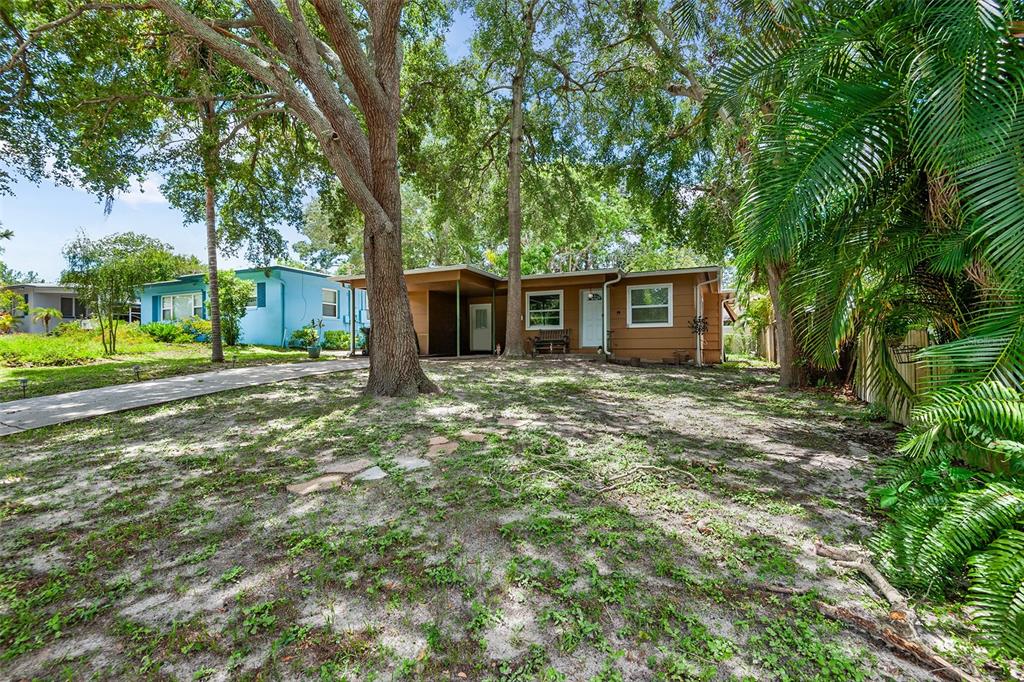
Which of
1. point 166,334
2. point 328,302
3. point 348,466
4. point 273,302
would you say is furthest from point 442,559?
point 166,334

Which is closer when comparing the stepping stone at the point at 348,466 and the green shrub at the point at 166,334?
the stepping stone at the point at 348,466

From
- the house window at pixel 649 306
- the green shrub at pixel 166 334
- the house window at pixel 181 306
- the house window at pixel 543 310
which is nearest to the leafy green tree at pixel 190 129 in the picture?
the green shrub at pixel 166 334

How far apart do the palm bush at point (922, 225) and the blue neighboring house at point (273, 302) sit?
16.0 m

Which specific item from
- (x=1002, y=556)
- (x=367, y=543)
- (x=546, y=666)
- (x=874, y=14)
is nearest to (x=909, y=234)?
(x=874, y=14)

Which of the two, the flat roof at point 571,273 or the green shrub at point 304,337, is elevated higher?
the flat roof at point 571,273

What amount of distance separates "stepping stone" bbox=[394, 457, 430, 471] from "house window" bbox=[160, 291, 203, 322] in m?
19.5

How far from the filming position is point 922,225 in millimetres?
2580

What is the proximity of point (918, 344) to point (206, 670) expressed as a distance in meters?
5.55

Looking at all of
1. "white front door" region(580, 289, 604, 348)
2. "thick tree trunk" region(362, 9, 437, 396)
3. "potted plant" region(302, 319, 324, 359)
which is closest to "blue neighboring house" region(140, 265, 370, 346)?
"potted plant" region(302, 319, 324, 359)

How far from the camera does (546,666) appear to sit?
→ 1434 mm

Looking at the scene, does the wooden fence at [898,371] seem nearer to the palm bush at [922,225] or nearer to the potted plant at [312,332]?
the palm bush at [922,225]

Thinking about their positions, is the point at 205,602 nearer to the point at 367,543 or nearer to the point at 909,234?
the point at 367,543

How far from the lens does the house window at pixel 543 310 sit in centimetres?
1398

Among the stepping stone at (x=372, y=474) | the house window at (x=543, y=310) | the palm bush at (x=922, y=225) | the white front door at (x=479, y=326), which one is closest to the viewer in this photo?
the palm bush at (x=922, y=225)
